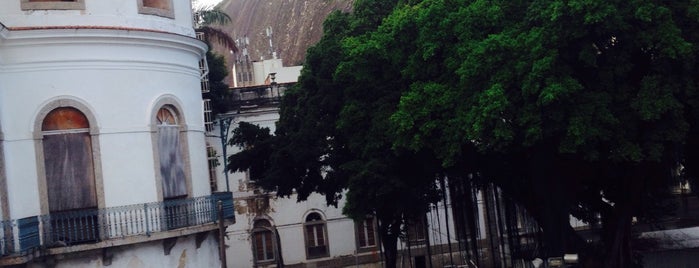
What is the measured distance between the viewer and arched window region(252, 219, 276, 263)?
3744 centimetres

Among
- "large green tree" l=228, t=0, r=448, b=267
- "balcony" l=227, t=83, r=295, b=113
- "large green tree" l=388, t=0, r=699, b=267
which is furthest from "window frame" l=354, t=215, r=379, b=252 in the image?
"large green tree" l=388, t=0, r=699, b=267

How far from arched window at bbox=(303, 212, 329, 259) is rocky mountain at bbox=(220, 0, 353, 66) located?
72.2m

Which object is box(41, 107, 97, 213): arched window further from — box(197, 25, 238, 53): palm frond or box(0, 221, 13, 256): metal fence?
box(197, 25, 238, 53): palm frond

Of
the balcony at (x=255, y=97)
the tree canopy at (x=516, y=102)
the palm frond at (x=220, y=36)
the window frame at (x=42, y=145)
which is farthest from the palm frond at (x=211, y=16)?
the window frame at (x=42, y=145)

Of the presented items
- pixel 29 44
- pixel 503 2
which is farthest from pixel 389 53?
pixel 29 44

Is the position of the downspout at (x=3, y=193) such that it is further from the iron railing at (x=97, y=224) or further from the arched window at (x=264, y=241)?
the arched window at (x=264, y=241)

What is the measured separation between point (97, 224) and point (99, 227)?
76 millimetres

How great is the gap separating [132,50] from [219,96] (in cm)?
1877

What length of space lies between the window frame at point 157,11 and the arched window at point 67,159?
2.43 meters

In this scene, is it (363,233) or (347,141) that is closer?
(347,141)

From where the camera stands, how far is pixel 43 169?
16.8 m

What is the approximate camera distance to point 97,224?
56.1 ft

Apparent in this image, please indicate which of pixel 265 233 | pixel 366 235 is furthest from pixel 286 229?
pixel 366 235

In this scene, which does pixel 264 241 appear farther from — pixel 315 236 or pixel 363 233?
pixel 363 233
